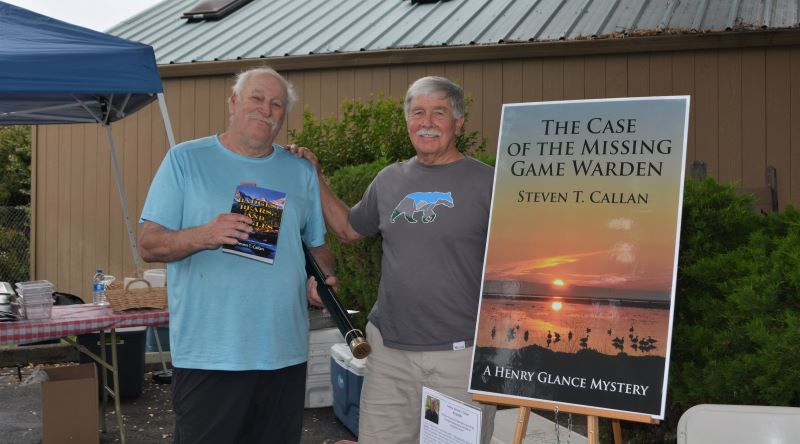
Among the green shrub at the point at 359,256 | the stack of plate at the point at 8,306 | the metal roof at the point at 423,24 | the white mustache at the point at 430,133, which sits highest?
the metal roof at the point at 423,24

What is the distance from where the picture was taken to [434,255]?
2.79 m

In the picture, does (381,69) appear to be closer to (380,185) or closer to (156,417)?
(156,417)

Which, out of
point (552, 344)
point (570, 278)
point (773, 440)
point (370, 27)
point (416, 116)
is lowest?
point (773, 440)

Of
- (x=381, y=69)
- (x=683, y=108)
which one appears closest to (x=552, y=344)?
(x=683, y=108)

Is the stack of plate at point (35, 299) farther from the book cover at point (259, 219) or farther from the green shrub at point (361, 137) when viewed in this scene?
the green shrub at point (361, 137)

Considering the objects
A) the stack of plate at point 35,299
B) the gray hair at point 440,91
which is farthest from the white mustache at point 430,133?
the stack of plate at point 35,299

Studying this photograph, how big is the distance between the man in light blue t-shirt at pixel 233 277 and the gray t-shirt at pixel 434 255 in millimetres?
349

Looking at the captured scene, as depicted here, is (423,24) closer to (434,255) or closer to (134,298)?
(134,298)

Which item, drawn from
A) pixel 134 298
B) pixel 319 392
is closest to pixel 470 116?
pixel 319 392

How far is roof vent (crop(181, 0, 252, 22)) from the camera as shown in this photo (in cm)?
1152

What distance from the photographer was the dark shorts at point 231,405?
258 centimetres

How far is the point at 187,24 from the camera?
11.5m

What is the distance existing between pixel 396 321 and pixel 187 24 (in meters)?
9.76

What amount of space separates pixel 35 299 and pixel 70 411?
2.30 feet
